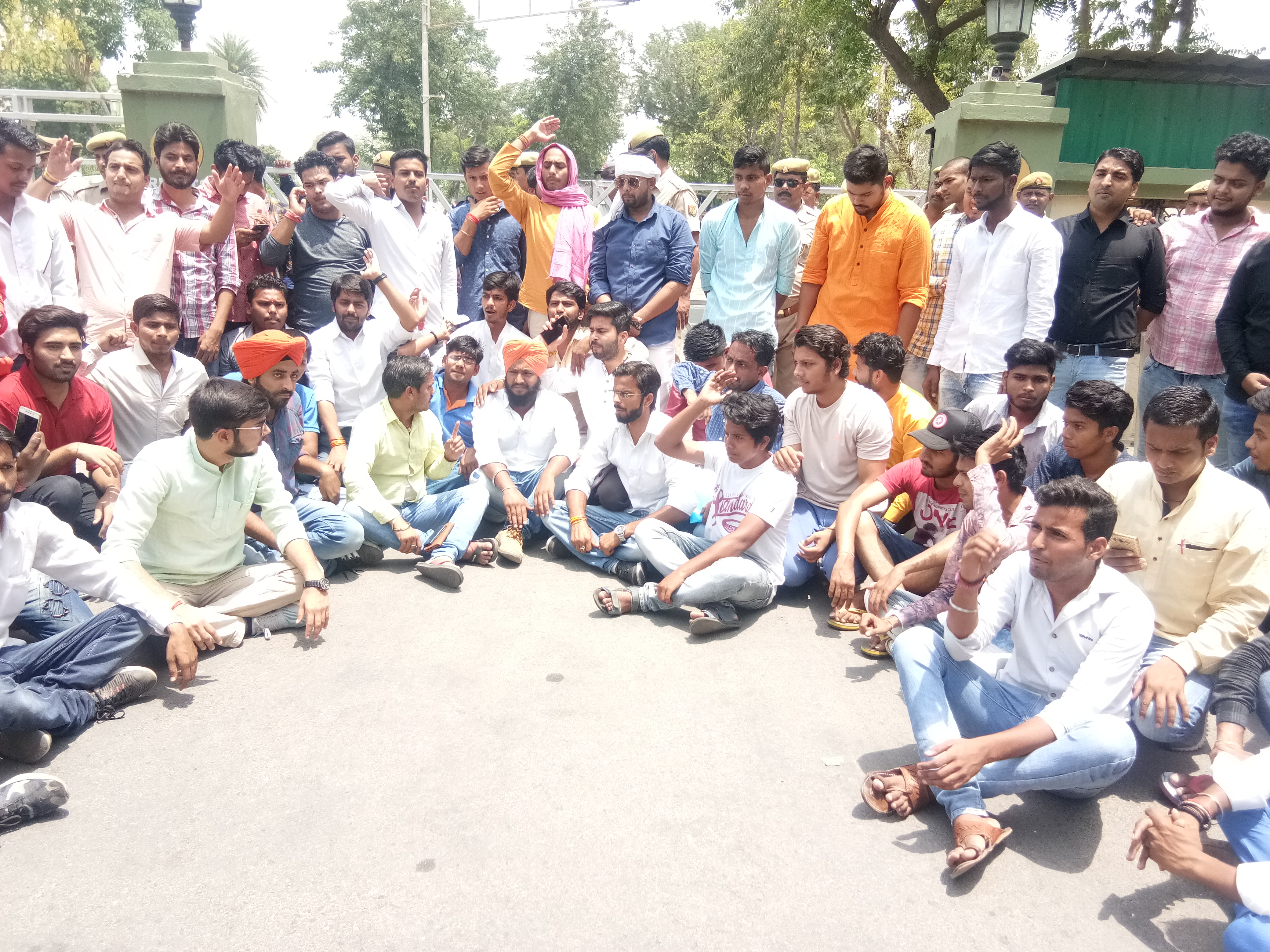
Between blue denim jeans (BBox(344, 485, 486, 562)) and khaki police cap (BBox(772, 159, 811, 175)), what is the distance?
12.2ft

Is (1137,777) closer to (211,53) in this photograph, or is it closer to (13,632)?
(13,632)

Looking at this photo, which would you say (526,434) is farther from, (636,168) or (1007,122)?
(1007,122)

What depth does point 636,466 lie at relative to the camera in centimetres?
549

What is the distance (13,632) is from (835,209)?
5.00 metres

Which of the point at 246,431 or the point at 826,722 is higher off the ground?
the point at 246,431

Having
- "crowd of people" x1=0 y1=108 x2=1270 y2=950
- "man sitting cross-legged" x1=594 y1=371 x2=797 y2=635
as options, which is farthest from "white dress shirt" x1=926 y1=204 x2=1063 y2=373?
"man sitting cross-legged" x1=594 y1=371 x2=797 y2=635

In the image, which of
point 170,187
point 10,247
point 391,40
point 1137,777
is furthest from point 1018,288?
point 391,40

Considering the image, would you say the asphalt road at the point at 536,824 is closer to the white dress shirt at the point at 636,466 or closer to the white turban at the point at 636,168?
the white dress shirt at the point at 636,466

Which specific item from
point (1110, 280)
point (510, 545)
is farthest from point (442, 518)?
point (1110, 280)

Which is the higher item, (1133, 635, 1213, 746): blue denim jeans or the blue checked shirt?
the blue checked shirt

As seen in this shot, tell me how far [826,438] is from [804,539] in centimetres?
58

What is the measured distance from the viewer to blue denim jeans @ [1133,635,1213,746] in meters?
3.41

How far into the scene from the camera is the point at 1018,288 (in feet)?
17.1

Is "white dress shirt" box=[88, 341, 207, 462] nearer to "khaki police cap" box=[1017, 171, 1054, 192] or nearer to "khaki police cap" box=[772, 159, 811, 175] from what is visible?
"khaki police cap" box=[772, 159, 811, 175]
